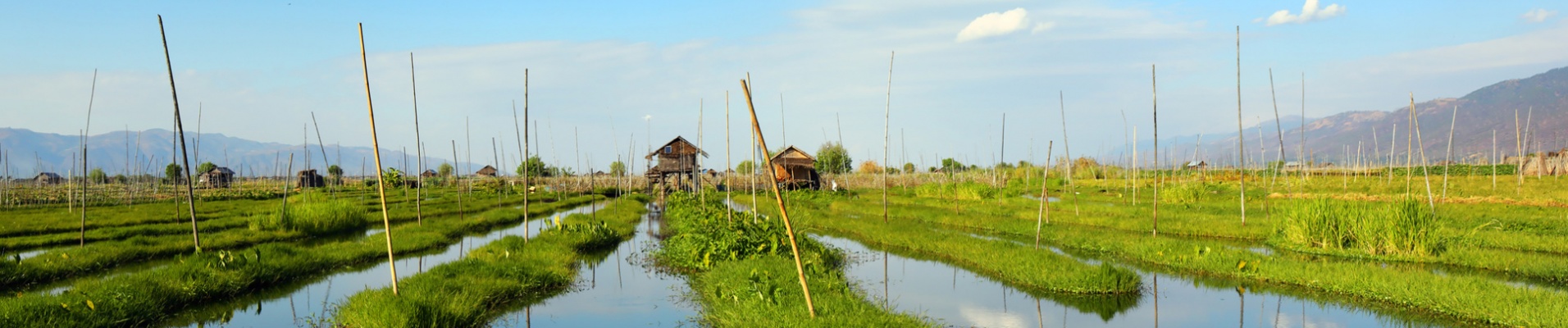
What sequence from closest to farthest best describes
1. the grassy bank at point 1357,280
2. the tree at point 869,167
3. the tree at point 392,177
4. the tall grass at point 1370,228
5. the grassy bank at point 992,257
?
1. the grassy bank at point 1357,280
2. the grassy bank at point 992,257
3. the tall grass at point 1370,228
4. the tree at point 392,177
5. the tree at point 869,167

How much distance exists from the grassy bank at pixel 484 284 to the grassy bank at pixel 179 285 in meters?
2.48

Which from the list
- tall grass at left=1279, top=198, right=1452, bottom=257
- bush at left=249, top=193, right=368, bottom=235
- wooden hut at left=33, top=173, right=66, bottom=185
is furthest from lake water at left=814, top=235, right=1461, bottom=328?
wooden hut at left=33, top=173, right=66, bottom=185

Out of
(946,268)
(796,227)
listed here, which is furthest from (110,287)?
(946,268)

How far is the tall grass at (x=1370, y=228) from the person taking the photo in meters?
15.1

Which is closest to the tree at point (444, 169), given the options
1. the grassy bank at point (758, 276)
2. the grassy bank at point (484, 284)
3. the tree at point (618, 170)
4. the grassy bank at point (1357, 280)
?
the tree at point (618, 170)

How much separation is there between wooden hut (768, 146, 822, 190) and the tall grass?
30.6 meters

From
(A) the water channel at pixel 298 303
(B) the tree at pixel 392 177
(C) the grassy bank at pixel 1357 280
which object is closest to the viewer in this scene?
(C) the grassy bank at pixel 1357 280

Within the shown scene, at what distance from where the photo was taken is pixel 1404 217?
15117 millimetres

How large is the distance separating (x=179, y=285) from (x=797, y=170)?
3880 cm

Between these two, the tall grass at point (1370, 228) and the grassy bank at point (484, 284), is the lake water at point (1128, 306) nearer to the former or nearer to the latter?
the tall grass at point (1370, 228)

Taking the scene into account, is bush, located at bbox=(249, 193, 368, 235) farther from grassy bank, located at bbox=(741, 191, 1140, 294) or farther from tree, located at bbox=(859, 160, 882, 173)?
tree, located at bbox=(859, 160, 882, 173)

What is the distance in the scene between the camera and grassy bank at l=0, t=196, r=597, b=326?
969 cm

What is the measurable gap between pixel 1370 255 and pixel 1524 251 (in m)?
3.40

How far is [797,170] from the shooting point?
4941cm
